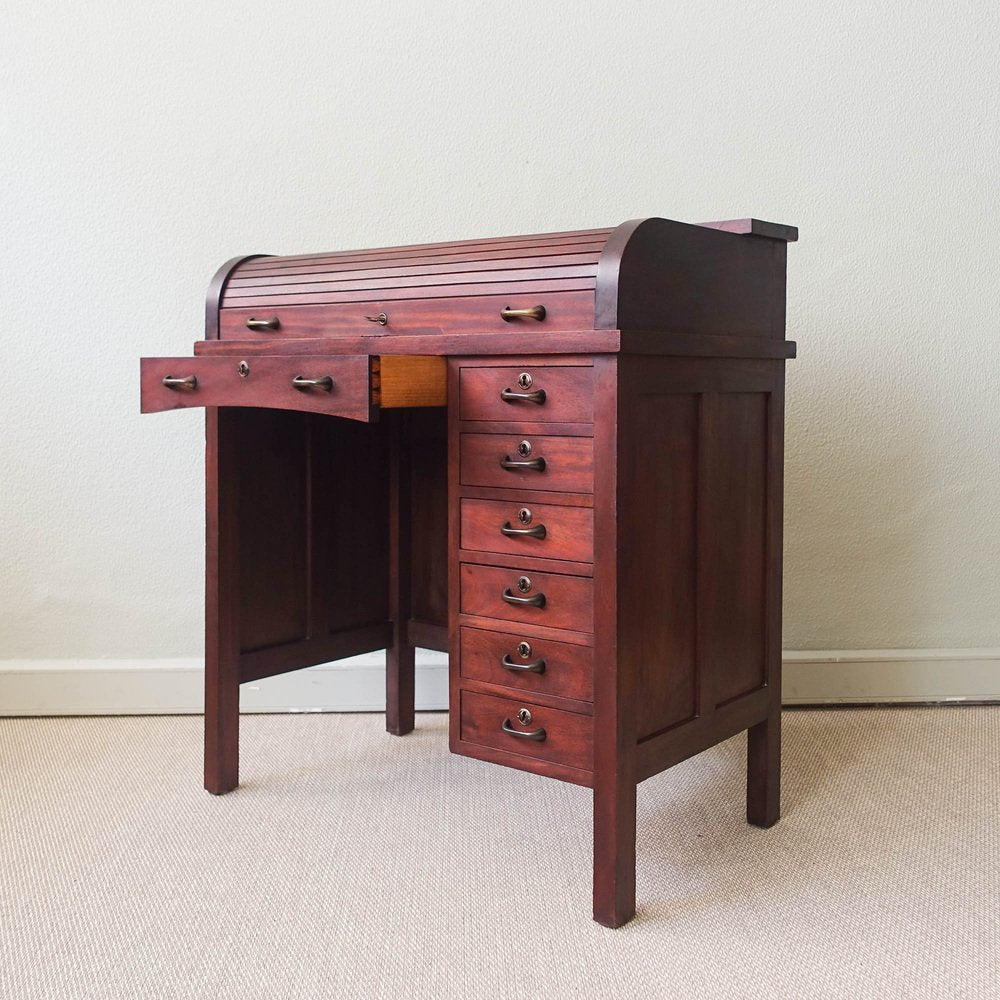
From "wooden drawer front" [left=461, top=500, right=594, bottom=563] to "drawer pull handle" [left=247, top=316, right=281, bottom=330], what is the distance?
636 mm

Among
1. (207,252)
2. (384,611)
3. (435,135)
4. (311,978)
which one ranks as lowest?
(311,978)

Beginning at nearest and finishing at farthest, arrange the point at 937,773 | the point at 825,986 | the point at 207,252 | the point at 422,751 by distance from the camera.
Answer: the point at 825,986 → the point at 937,773 → the point at 422,751 → the point at 207,252

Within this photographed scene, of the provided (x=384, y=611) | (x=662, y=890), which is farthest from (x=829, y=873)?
(x=384, y=611)

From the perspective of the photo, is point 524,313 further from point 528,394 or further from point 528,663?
point 528,663

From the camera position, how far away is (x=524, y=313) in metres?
2.02

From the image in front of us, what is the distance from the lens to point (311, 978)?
5.88 ft

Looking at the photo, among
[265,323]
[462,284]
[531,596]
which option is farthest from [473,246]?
[531,596]

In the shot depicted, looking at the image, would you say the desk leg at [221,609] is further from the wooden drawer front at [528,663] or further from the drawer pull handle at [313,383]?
the wooden drawer front at [528,663]

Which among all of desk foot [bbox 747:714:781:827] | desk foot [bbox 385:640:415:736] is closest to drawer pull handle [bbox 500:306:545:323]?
desk foot [bbox 747:714:781:827]

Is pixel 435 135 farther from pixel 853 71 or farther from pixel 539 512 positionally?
pixel 539 512

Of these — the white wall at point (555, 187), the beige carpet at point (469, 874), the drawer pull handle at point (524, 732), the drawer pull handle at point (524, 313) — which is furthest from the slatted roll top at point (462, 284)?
the beige carpet at point (469, 874)

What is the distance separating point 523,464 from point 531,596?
0.75ft

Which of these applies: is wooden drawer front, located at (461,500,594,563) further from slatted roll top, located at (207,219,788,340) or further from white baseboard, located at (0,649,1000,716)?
white baseboard, located at (0,649,1000,716)

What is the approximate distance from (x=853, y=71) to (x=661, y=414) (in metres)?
1.40
